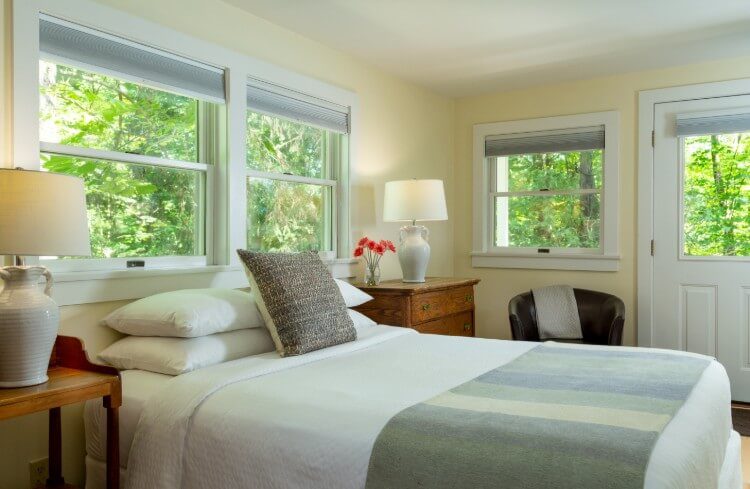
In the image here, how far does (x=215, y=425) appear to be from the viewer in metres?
1.82

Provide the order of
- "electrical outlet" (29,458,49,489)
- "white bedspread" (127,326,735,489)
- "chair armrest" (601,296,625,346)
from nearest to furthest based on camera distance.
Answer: "white bedspread" (127,326,735,489), "electrical outlet" (29,458,49,489), "chair armrest" (601,296,625,346)

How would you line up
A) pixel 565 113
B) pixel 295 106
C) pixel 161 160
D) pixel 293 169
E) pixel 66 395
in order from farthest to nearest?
pixel 565 113 < pixel 293 169 < pixel 295 106 < pixel 161 160 < pixel 66 395

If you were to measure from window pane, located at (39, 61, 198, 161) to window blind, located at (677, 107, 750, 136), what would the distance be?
3184 millimetres

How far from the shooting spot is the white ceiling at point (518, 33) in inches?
127

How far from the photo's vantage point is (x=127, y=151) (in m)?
2.79

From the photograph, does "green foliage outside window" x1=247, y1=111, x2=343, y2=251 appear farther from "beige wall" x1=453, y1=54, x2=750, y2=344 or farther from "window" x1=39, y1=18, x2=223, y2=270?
"beige wall" x1=453, y1=54, x2=750, y2=344

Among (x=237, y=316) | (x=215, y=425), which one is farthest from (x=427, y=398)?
(x=237, y=316)

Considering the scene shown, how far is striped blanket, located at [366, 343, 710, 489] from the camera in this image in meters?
1.38

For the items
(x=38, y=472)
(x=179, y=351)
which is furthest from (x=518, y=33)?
(x=38, y=472)

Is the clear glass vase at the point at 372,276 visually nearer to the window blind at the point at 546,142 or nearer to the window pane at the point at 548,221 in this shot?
the window pane at the point at 548,221

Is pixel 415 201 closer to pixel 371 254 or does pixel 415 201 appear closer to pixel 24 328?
pixel 371 254

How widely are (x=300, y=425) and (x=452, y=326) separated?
2436 millimetres

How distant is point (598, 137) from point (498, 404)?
338 cm

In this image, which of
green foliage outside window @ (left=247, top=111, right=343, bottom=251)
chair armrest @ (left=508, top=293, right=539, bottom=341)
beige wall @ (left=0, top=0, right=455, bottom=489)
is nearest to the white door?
chair armrest @ (left=508, top=293, right=539, bottom=341)
